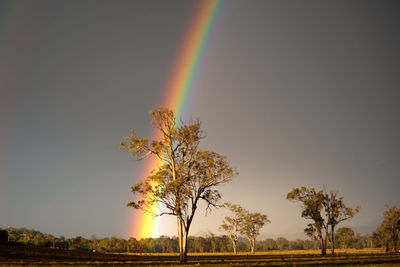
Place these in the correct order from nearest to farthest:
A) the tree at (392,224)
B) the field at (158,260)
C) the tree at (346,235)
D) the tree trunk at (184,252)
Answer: the field at (158,260) < the tree trunk at (184,252) < the tree at (392,224) < the tree at (346,235)

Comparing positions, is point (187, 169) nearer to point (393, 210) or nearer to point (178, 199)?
point (178, 199)

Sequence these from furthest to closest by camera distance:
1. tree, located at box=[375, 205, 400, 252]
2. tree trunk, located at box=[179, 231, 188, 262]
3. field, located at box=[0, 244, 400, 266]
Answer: tree, located at box=[375, 205, 400, 252], tree trunk, located at box=[179, 231, 188, 262], field, located at box=[0, 244, 400, 266]

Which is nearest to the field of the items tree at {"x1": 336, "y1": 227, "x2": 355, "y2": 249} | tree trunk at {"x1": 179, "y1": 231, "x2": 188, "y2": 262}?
tree trunk at {"x1": 179, "y1": 231, "x2": 188, "y2": 262}

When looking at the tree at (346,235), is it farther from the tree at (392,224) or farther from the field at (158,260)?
the field at (158,260)

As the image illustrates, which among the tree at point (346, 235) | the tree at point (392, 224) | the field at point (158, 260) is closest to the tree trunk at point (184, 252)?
the field at point (158, 260)

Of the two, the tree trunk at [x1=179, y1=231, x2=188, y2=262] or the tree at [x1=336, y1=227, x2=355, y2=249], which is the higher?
the tree trunk at [x1=179, y1=231, x2=188, y2=262]

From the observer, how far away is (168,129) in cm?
4012

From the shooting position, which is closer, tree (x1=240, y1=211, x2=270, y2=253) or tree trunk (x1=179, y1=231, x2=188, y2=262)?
tree trunk (x1=179, y1=231, x2=188, y2=262)

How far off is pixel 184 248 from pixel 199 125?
49.8 feet

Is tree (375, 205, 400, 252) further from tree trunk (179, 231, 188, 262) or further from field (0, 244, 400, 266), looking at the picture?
tree trunk (179, 231, 188, 262)

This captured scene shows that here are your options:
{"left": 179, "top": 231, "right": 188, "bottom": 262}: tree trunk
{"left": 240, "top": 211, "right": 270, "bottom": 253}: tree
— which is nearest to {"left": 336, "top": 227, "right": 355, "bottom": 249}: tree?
{"left": 240, "top": 211, "right": 270, "bottom": 253}: tree

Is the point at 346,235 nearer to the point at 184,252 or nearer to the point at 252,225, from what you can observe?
the point at 252,225

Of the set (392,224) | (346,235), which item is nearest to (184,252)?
(392,224)

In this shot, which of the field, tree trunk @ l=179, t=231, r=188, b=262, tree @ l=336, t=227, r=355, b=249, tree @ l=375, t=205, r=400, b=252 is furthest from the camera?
tree @ l=336, t=227, r=355, b=249
